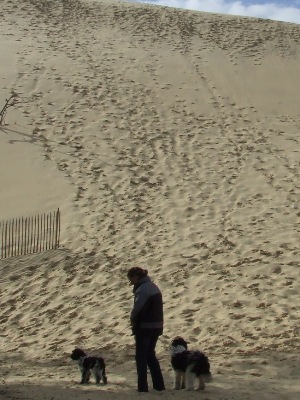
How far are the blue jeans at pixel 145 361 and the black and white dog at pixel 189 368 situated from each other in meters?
0.16

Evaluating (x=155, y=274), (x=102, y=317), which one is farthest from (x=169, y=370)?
(x=155, y=274)

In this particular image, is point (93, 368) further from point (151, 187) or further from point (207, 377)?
point (151, 187)

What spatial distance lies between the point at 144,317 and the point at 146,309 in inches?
3.0

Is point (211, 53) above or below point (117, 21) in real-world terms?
below

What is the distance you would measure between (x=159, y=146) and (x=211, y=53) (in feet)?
30.4

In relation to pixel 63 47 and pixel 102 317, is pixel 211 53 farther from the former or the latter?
pixel 102 317

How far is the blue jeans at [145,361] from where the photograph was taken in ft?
18.4

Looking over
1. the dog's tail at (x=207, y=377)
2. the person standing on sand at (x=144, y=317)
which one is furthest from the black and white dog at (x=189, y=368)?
the person standing on sand at (x=144, y=317)

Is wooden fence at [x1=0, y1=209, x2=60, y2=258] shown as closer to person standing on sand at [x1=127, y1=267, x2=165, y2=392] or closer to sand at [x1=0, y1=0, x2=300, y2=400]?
sand at [x1=0, y1=0, x2=300, y2=400]

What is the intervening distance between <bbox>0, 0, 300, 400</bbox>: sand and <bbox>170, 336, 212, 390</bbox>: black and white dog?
13cm

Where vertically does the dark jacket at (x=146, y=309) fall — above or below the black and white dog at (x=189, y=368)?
above

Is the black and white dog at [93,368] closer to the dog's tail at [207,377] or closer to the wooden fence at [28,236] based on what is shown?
the dog's tail at [207,377]

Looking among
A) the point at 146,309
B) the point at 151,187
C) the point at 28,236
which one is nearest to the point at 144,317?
the point at 146,309

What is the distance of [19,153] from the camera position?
15969 millimetres
